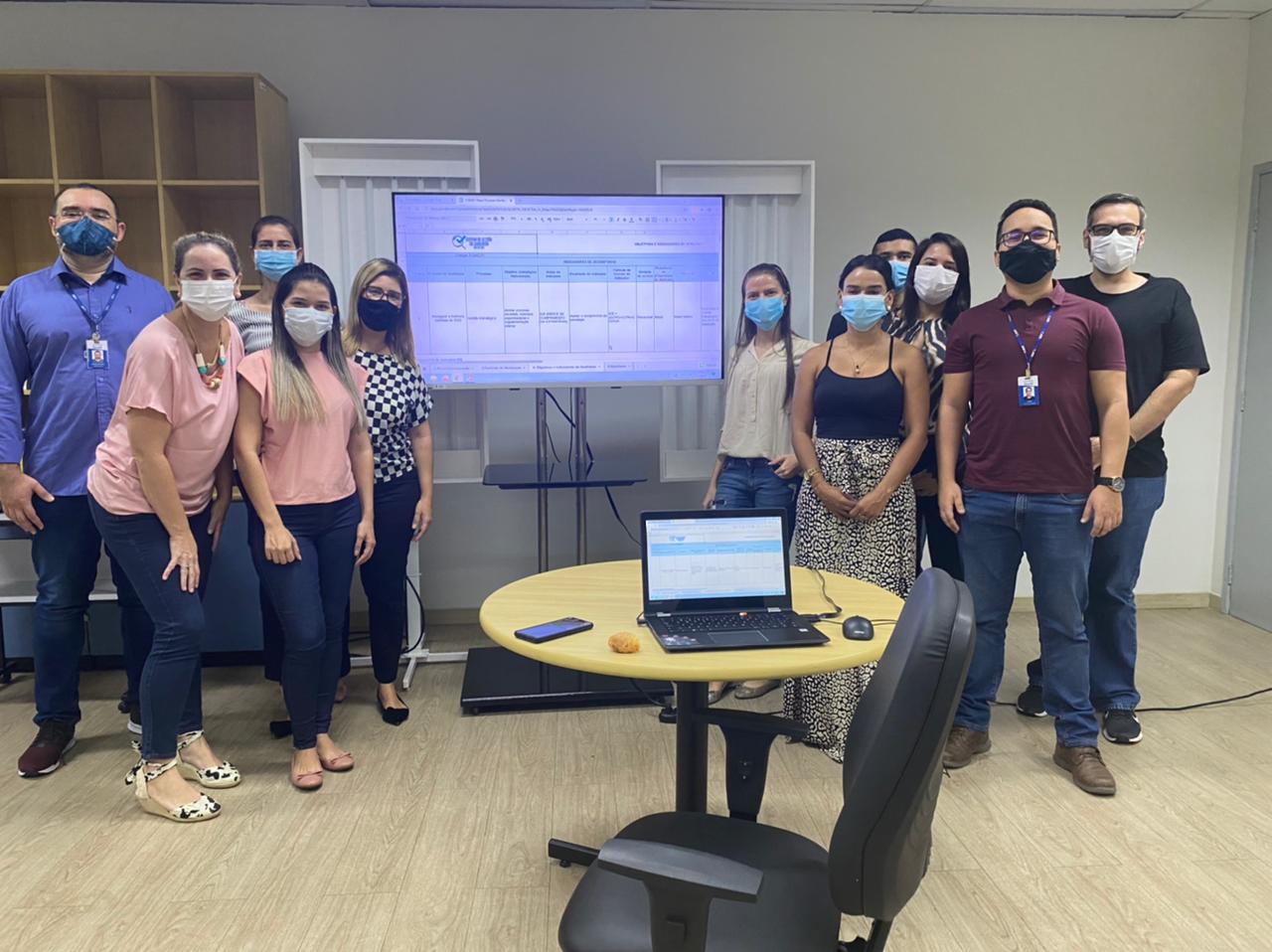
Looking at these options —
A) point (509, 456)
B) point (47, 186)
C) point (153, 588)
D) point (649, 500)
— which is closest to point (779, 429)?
point (649, 500)

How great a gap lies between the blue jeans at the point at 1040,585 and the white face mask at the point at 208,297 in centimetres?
213

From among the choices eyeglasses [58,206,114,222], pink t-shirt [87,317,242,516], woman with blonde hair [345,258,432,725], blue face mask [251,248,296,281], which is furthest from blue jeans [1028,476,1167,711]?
eyeglasses [58,206,114,222]

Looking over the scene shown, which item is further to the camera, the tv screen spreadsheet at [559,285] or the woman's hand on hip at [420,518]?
the tv screen spreadsheet at [559,285]

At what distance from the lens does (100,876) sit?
2.09m

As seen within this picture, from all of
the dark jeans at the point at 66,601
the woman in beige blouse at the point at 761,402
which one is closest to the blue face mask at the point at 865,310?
the woman in beige blouse at the point at 761,402

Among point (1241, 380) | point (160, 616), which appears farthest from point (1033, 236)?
point (160, 616)

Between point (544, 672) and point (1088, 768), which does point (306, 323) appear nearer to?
point (544, 672)

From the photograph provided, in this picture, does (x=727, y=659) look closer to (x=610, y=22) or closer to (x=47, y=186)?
(x=610, y=22)

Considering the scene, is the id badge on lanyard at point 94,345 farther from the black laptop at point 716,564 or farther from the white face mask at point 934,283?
the white face mask at point 934,283

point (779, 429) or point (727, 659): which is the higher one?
point (779, 429)

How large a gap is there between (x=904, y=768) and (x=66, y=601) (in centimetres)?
251

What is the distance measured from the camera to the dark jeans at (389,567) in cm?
293

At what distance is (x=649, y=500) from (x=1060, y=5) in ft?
9.10

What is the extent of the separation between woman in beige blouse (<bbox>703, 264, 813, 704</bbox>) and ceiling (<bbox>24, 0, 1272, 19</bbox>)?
56.6 inches
